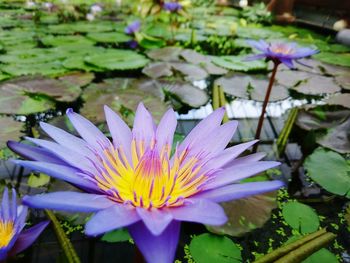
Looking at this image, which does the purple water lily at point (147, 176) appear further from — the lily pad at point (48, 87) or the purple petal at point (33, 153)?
the lily pad at point (48, 87)

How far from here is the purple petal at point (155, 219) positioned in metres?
0.49

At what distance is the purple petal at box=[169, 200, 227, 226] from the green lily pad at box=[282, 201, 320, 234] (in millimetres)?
765

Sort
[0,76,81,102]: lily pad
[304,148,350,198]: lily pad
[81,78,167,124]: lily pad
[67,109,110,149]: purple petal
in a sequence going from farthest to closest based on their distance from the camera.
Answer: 1. [0,76,81,102]: lily pad
2. [81,78,167,124]: lily pad
3. [304,148,350,198]: lily pad
4. [67,109,110,149]: purple petal

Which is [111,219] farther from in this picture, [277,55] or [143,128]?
[277,55]

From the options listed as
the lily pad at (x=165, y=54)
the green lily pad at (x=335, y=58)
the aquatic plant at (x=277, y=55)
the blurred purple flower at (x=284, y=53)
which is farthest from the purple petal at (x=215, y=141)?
the green lily pad at (x=335, y=58)

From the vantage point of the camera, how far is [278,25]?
5.86 meters

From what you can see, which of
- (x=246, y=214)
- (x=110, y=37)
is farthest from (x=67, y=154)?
(x=110, y=37)

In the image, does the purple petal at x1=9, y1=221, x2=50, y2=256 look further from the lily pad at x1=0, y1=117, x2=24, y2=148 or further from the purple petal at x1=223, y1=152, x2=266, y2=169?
the lily pad at x1=0, y1=117, x2=24, y2=148

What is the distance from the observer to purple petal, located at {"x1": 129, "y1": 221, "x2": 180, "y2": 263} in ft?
1.62

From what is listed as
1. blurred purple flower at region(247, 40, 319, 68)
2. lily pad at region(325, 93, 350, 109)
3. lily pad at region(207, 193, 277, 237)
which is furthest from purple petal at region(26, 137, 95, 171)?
lily pad at region(325, 93, 350, 109)

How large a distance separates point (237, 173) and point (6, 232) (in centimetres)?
64

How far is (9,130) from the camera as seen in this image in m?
1.73

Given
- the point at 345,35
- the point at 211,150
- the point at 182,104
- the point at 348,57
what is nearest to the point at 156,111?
the point at 182,104

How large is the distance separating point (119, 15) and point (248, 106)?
4601 mm
